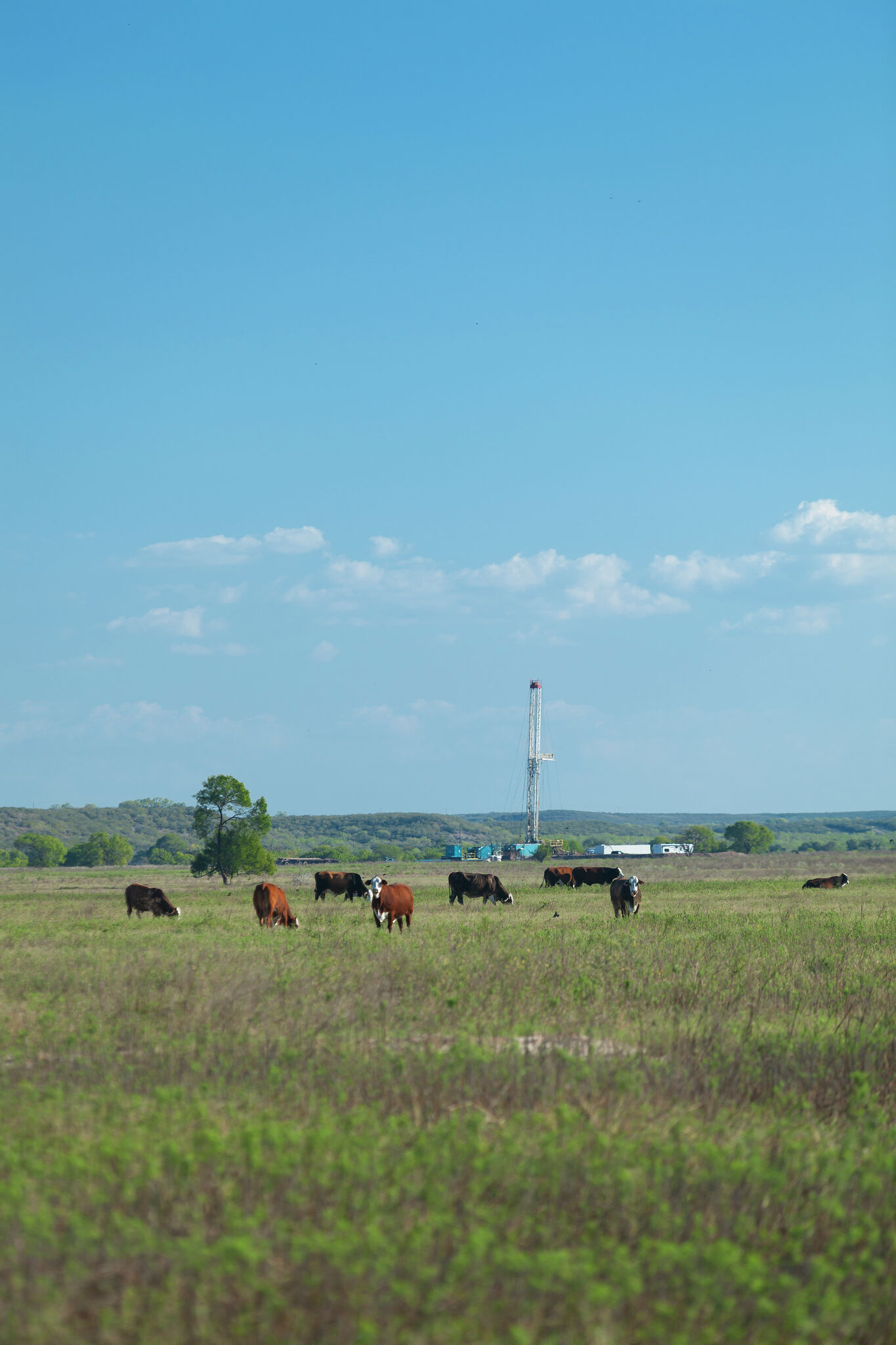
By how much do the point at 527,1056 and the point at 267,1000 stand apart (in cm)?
356

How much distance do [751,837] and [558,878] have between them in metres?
130

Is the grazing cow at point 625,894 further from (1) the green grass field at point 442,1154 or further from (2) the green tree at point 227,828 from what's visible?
(2) the green tree at point 227,828

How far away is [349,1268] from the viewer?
4445 mm

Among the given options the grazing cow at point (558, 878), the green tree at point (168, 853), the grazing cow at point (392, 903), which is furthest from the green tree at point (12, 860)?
the grazing cow at point (392, 903)

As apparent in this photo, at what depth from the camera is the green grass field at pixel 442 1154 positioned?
448 centimetres

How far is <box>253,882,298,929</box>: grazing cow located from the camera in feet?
83.9

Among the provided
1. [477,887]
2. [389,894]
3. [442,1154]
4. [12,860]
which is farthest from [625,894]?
[12,860]

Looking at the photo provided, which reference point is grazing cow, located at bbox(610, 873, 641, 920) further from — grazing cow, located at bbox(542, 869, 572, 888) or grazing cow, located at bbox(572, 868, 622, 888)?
grazing cow, located at bbox(572, 868, 622, 888)

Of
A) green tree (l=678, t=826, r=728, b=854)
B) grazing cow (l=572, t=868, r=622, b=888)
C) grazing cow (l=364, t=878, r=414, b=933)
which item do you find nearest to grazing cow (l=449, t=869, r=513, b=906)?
grazing cow (l=364, t=878, r=414, b=933)

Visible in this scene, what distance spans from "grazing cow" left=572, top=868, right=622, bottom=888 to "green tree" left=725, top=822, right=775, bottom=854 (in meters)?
126

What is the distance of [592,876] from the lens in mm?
52281

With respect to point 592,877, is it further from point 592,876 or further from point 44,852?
point 44,852

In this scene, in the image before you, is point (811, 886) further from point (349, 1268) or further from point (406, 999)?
point (349, 1268)

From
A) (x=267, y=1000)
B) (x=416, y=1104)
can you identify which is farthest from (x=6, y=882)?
(x=416, y=1104)
